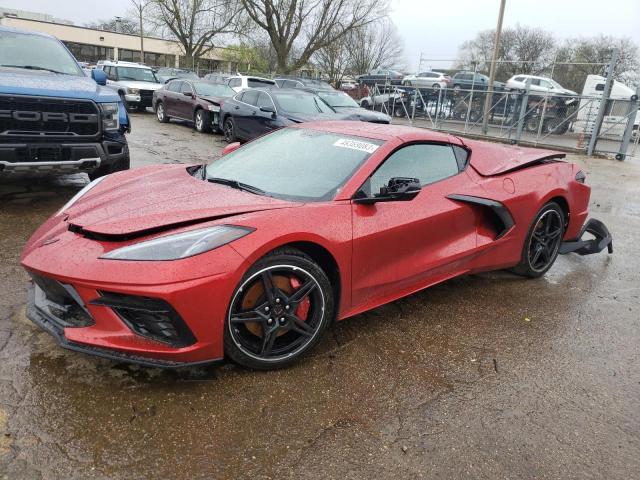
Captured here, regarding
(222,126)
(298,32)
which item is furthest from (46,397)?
(298,32)

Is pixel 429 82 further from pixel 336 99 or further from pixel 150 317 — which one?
pixel 150 317

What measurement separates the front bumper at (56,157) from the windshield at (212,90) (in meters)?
9.58

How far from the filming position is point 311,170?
10.8 feet

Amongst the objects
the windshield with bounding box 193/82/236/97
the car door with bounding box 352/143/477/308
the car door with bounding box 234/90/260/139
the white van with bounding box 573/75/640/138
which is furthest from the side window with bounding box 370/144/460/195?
the white van with bounding box 573/75/640/138

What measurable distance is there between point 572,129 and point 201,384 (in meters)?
17.4

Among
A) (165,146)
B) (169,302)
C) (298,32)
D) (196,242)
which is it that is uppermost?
(298,32)

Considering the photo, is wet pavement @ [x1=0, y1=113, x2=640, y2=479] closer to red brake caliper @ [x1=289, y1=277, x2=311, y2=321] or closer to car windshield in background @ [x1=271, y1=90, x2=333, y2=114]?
red brake caliper @ [x1=289, y1=277, x2=311, y2=321]

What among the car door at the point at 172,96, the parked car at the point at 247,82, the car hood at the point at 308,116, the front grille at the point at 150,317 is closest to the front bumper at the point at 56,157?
the front grille at the point at 150,317

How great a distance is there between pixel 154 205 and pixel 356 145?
139 centimetres

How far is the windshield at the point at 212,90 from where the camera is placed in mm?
14820

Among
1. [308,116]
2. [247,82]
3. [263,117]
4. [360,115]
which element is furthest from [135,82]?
[308,116]

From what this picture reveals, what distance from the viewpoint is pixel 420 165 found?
360 centimetres

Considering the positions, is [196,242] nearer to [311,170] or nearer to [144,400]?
[144,400]

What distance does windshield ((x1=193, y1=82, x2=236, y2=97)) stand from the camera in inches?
583
